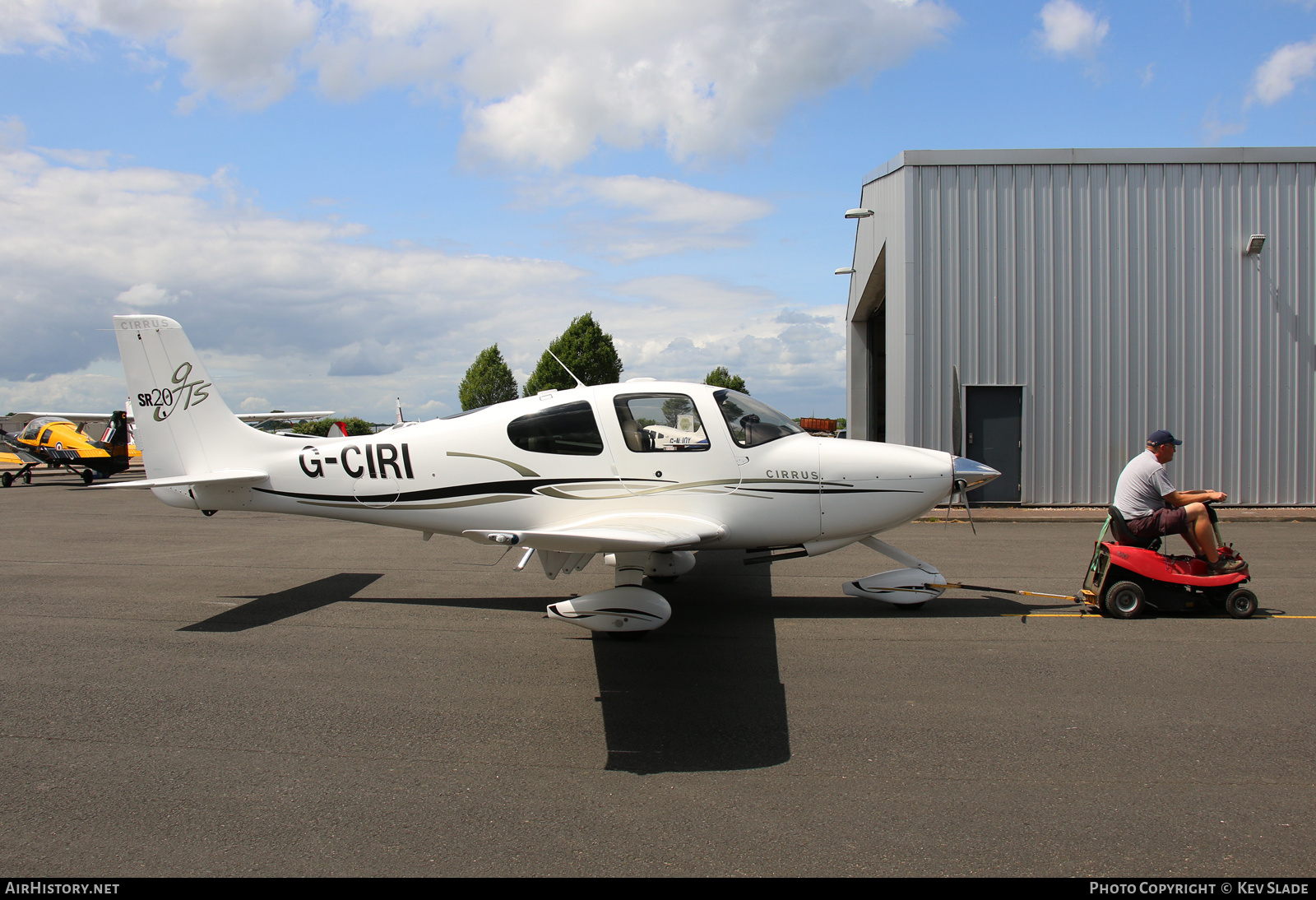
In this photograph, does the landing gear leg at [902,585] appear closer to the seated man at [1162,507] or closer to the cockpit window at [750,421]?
the cockpit window at [750,421]

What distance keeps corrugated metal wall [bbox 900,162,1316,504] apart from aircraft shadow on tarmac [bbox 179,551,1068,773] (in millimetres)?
8522

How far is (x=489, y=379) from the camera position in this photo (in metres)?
59.8

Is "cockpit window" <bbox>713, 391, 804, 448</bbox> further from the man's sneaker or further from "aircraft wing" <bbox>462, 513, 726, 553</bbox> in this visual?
the man's sneaker

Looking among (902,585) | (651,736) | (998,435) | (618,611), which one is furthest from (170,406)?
(998,435)

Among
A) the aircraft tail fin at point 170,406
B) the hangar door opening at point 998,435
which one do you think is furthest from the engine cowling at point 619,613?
the hangar door opening at point 998,435

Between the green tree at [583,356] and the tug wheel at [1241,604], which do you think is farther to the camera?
the green tree at [583,356]

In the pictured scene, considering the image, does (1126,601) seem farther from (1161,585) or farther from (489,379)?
(489,379)

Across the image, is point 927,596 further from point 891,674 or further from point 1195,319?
point 1195,319

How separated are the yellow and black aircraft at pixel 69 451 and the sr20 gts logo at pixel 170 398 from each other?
19.6 meters

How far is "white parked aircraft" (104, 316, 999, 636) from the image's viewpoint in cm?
625

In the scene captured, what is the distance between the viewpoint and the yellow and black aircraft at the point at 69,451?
22.9 meters

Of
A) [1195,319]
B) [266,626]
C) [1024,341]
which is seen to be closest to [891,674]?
[266,626]

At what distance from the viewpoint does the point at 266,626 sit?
20.2 feet
